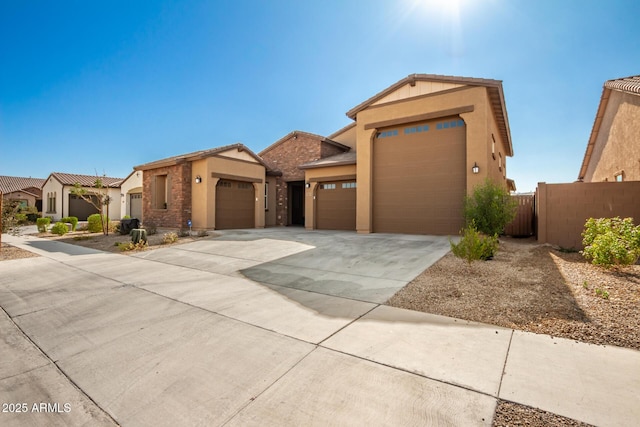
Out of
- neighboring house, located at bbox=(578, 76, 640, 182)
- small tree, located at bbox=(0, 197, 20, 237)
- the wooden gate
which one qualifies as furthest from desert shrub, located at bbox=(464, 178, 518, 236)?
small tree, located at bbox=(0, 197, 20, 237)

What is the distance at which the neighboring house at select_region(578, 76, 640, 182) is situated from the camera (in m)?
9.48

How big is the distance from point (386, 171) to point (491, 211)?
4.99 meters

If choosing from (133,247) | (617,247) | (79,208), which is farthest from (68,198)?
(617,247)

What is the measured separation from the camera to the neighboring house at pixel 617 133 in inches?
373

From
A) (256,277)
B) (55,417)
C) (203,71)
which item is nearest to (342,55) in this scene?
(203,71)

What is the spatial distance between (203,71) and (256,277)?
11.2m

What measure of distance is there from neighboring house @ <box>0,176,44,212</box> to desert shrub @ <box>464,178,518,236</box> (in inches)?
1335

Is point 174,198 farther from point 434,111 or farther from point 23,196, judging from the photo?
point 23,196

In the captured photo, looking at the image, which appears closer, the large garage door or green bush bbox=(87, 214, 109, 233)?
green bush bbox=(87, 214, 109, 233)

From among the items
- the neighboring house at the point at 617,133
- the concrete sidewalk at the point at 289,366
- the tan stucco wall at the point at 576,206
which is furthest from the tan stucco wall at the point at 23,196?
the neighboring house at the point at 617,133

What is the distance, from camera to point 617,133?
1150 centimetres

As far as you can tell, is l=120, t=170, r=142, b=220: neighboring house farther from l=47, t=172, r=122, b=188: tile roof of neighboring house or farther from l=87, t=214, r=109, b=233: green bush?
l=87, t=214, r=109, b=233: green bush

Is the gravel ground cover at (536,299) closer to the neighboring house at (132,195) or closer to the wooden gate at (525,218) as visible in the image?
the wooden gate at (525,218)

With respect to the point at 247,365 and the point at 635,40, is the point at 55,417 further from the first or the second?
the point at 635,40
